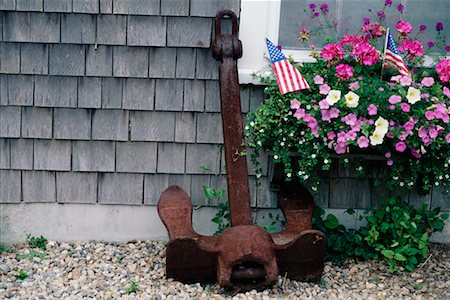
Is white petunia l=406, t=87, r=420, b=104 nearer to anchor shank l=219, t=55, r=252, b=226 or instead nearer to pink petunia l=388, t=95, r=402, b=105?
pink petunia l=388, t=95, r=402, b=105

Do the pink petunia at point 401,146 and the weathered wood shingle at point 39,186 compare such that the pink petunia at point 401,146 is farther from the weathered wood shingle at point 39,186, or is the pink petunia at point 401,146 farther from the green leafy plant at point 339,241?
the weathered wood shingle at point 39,186

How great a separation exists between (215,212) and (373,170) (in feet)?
3.05

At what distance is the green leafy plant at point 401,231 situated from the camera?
3.61 m

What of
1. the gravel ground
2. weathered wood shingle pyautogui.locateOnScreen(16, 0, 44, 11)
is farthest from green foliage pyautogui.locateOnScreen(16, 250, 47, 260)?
weathered wood shingle pyautogui.locateOnScreen(16, 0, 44, 11)

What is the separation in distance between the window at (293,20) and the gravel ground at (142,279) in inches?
44.3

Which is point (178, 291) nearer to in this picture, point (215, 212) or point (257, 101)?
point (215, 212)

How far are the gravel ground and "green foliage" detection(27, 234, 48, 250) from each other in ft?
0.11

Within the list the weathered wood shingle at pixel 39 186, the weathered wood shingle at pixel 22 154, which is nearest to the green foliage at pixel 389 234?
the weathered wood shingle at pixel 39 186

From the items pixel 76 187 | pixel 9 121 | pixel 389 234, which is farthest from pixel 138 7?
pixel 389 234

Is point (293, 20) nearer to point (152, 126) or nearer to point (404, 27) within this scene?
point (404, 27)

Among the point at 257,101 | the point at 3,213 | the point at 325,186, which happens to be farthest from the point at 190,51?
the point at 3,213

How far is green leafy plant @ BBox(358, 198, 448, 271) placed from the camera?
3.61 m

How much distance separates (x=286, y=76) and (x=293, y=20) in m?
0.52

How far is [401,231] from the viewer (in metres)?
3.63
